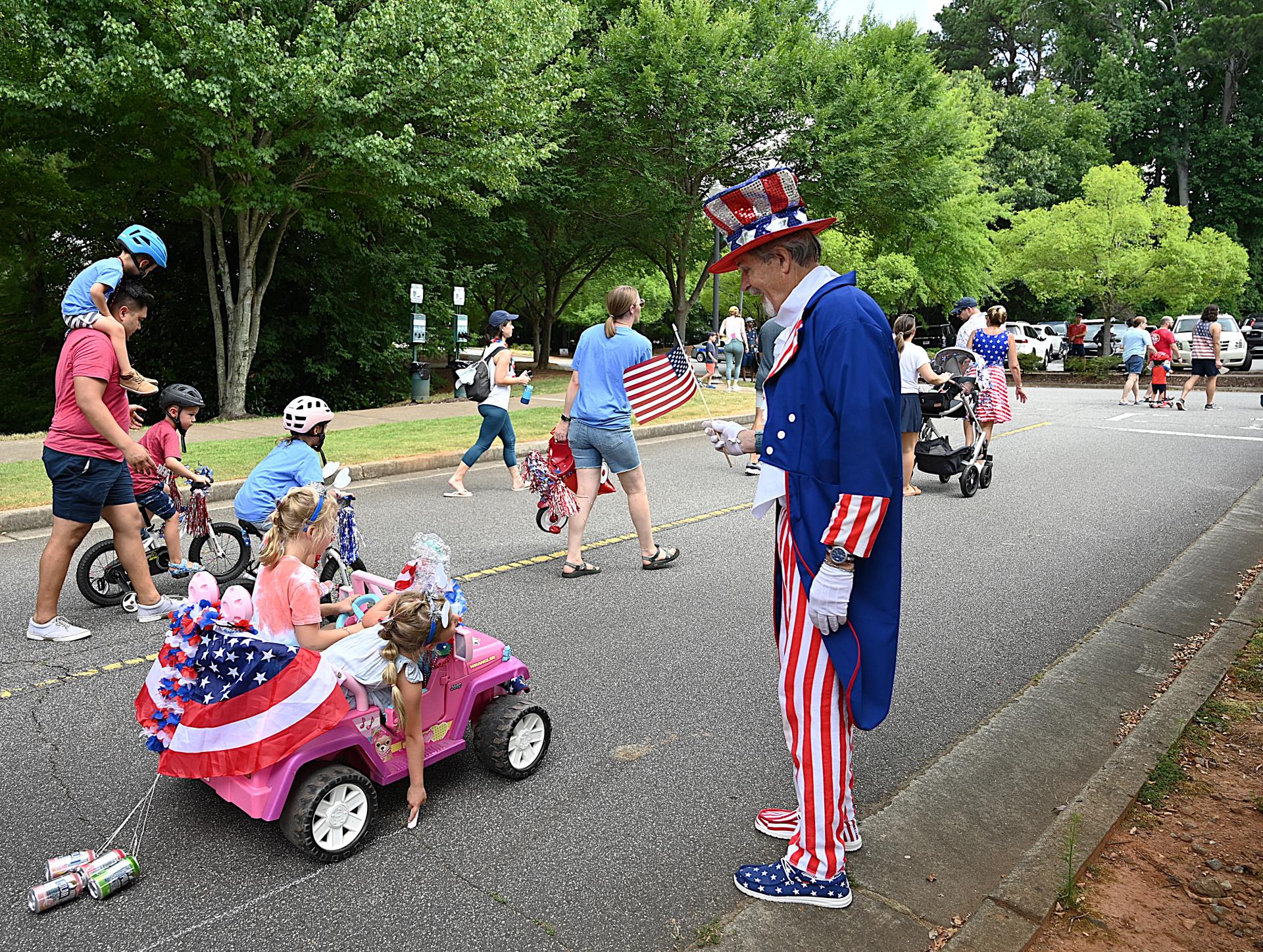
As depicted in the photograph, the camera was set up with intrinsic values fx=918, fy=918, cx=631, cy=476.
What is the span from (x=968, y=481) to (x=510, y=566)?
5.41 metres

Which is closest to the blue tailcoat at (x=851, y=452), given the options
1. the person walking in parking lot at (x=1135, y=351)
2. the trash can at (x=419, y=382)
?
the trash can at (x=419, y=382)

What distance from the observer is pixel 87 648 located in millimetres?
5152

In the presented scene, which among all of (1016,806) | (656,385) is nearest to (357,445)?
(656,385)

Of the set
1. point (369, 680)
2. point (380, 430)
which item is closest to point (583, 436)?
point (369, 680)

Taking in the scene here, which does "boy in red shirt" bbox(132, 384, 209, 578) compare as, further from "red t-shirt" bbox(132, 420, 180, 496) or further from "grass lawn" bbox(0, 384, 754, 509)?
"grass lawn" bbox(0, 384, 754, 509)

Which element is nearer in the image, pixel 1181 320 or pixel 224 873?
pixel 224 873

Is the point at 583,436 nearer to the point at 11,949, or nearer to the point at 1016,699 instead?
the point at 1016,699

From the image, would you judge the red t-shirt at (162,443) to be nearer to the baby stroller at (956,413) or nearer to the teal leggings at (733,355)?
the baby stroller at (956,413)

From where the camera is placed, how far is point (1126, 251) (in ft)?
99.5

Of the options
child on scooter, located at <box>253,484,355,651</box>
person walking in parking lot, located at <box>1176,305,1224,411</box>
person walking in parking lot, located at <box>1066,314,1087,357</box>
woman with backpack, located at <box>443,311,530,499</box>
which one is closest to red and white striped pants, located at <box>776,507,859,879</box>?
child on scooter, located at <box>253,484,355,651</box>

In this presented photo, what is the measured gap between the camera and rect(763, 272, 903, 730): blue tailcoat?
2625 millimetres

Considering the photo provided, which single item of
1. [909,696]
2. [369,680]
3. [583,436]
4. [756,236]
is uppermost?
[756,236]

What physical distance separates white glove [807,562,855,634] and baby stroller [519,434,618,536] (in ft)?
14.3

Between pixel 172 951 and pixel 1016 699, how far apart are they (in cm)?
380
